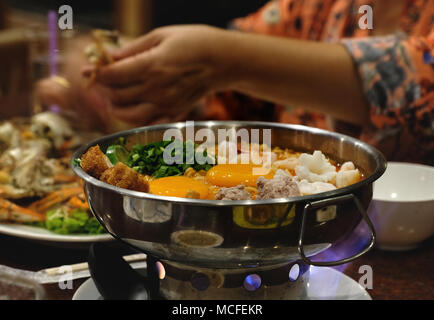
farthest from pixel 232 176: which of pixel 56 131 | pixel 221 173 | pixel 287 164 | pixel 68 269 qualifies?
pixel 56 131

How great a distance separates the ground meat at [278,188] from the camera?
2.46 feet

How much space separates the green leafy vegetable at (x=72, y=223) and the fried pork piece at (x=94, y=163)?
12.4 inches

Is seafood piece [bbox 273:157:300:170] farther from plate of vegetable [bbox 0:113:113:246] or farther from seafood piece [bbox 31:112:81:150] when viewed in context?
seafood piece [bbox 31:112:81:150]

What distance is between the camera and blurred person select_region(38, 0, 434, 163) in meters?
1.57

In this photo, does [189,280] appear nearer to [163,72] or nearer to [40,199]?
[40,199]

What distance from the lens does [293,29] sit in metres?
2.68

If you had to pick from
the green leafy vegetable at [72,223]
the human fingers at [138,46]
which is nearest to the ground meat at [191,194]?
the green leafy vegetable at [72,223]

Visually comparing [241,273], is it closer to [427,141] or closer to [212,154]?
[212,154]

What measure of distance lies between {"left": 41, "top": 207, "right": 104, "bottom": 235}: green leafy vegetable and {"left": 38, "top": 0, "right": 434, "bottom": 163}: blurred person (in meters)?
0.54

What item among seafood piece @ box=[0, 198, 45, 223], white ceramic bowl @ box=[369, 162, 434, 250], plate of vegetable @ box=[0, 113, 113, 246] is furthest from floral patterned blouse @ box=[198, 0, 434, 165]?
seafood piece @ box=[0, 198, 45, 223]

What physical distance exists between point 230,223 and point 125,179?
207mm

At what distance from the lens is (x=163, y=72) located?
5.05 feet

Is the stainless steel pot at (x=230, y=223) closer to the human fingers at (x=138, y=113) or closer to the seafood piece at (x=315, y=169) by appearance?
the seafood piece at (x=315, y=169)
